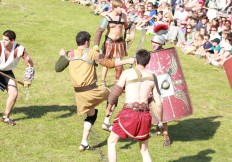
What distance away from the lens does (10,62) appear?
34.7 feet

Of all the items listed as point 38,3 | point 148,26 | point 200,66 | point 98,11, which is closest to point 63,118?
point 200,66

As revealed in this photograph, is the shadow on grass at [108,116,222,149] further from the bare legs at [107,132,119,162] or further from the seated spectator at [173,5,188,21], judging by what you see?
the seated spectator at [173,5,188,21]

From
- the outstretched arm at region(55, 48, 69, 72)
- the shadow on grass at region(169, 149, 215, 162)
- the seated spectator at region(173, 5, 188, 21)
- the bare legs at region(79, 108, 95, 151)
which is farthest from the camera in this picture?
the seated spectator at region(173, 5, 188, 21)

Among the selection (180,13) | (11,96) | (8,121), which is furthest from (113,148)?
(180,13)

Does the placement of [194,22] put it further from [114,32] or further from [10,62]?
[10,62]

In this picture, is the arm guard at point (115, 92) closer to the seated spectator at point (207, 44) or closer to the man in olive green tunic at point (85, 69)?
the man in olive green tunic at point (85, 69)

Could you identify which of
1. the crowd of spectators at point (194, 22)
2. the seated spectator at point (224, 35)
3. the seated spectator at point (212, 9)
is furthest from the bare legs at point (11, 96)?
the seated spectator at point (212, 9)

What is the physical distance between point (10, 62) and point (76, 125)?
6.04 ft

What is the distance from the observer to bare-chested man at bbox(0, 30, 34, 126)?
10469 millimetres

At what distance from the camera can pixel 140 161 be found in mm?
9258

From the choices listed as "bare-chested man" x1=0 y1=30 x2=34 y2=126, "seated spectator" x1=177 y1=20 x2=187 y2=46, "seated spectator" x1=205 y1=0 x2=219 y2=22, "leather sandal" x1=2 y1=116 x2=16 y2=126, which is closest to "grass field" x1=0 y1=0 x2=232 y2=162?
"leather sandal" x1=2 y1=116 x2=16 y2=126

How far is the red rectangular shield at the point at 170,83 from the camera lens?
10031 millimetres

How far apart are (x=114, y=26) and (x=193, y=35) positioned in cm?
764

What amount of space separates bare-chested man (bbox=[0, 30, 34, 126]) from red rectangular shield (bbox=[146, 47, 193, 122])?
2.41 metres
